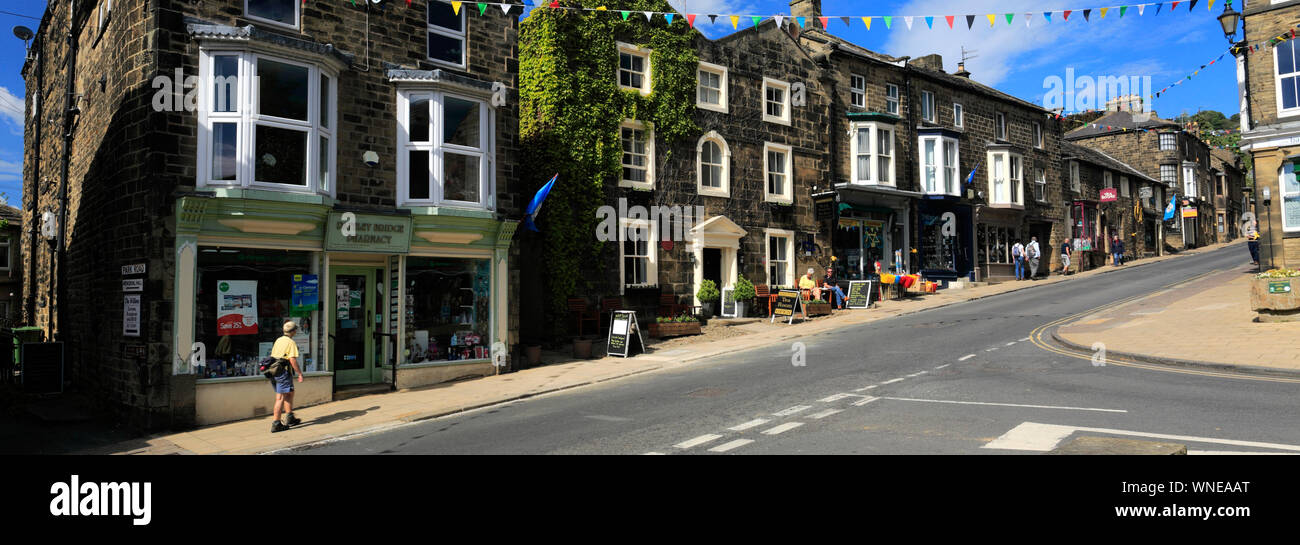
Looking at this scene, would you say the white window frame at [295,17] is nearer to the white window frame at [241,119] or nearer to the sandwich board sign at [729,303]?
the white window frame at [241,119]

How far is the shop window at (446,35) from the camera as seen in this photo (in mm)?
14789

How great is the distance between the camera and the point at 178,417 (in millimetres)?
→ 11078

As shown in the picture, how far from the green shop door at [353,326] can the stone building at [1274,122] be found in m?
24.8

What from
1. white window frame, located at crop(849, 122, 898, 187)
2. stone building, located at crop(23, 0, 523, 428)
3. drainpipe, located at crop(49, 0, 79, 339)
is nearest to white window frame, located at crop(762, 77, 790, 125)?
white window frame, located at crop(849, 122, 898, 187)

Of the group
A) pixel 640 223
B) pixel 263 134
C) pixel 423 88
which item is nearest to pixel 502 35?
pixel 423 88

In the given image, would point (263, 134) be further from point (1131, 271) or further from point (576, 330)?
point (1131, 271)

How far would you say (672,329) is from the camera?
1933 cm

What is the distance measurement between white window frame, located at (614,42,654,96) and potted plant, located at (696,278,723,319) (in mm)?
5913

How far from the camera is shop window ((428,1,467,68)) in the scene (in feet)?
48.5

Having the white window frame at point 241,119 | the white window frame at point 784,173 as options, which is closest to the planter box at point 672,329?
the white window frame at point 784,173

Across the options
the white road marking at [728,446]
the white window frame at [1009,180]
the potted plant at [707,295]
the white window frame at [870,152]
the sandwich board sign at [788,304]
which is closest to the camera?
the white road marking at [728,446]

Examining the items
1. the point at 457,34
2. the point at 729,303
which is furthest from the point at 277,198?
the point at 729,303

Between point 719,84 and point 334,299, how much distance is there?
14.3 metres

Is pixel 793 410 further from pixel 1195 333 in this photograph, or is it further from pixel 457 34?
pixel 1195 333
